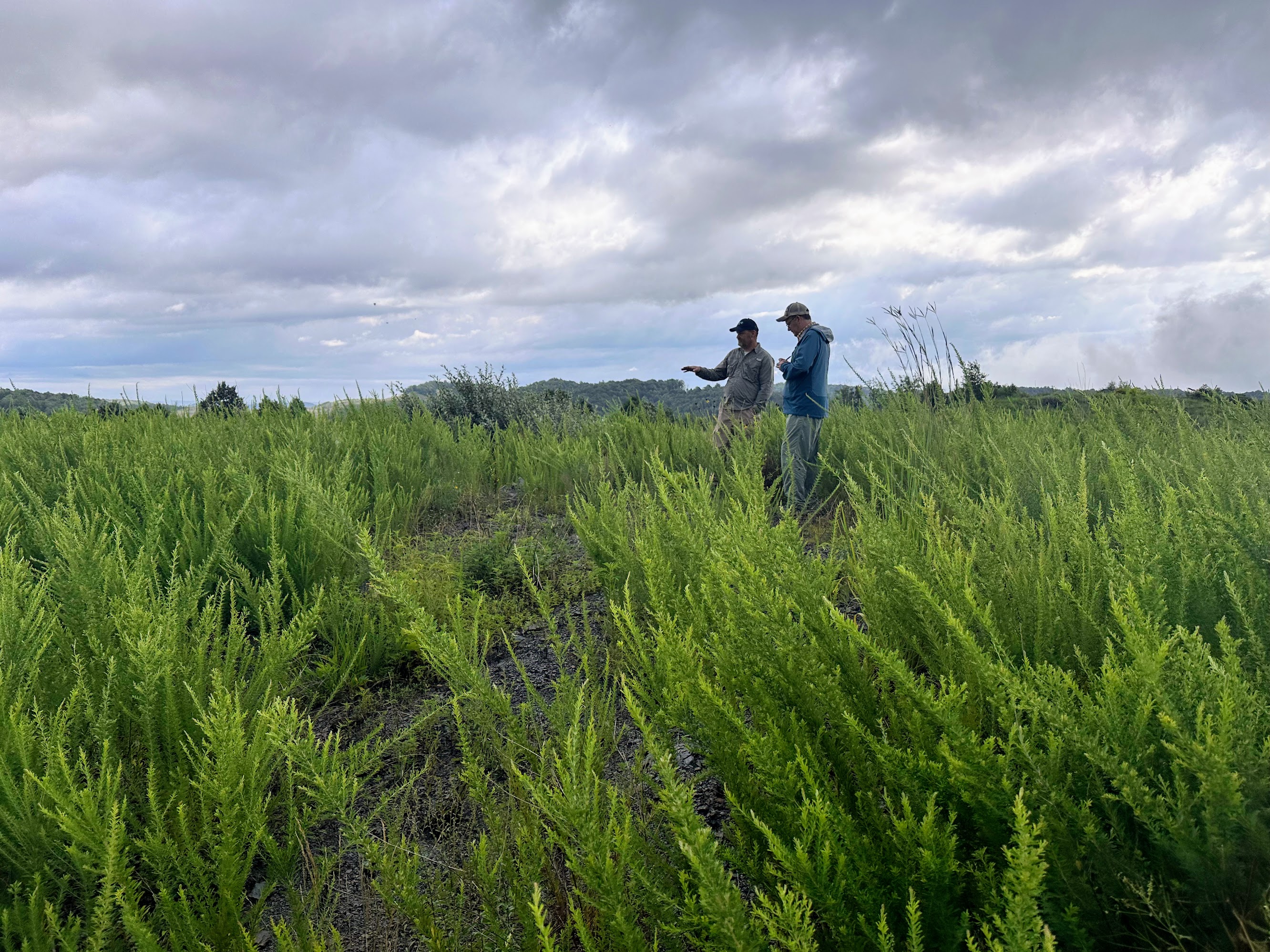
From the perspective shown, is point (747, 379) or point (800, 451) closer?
point (800, 451)

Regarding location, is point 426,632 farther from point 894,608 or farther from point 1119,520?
point 1119,520

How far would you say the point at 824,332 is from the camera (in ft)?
21.8

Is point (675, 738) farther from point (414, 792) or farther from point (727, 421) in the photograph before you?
point (727, 421)

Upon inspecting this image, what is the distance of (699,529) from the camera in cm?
248

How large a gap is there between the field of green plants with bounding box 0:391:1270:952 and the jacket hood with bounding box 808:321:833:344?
11.1ft

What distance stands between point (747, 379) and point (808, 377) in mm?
2265

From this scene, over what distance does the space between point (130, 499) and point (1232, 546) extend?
456 cm

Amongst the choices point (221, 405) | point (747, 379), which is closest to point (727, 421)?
point (747, 379)

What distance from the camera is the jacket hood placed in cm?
659

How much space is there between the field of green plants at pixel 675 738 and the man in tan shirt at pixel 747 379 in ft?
16.7

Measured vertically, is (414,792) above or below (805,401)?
below

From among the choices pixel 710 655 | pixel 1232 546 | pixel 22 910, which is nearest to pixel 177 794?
pixel 22 910

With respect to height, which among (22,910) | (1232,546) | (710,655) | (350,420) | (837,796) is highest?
(350,420)

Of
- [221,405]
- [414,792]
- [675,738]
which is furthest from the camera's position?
[221,405]
